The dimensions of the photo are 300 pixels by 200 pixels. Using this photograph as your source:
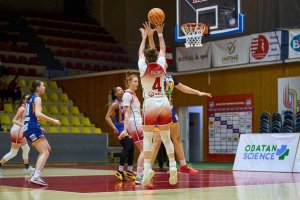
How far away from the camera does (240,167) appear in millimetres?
16891

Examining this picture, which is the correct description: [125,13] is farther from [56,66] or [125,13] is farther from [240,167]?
[240,167]

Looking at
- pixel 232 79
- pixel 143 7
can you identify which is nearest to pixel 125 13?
pixel 143 7

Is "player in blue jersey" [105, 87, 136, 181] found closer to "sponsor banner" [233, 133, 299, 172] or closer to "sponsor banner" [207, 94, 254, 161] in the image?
"sponsor banner" [233, 133, 299, 172]

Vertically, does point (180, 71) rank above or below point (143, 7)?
below

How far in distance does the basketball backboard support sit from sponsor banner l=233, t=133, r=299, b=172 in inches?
126

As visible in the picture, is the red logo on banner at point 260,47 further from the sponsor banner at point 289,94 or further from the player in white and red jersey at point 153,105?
the player in white and red jersey at point 153,105

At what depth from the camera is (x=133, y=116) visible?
443 inches

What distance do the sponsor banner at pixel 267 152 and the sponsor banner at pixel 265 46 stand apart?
19.7ft

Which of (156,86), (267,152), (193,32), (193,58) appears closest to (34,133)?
(156,86)

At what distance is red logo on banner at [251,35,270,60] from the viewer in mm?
22391

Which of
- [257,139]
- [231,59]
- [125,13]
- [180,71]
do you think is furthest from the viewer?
[125,13]

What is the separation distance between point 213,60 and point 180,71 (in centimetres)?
203

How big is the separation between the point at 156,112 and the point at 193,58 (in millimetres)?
15982

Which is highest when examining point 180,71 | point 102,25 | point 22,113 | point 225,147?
point 102,25
